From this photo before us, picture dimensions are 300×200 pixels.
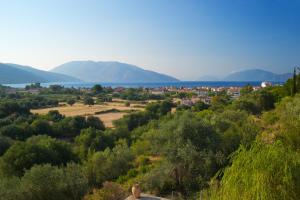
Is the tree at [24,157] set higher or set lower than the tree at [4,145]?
higher

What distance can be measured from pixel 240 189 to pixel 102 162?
1522cm

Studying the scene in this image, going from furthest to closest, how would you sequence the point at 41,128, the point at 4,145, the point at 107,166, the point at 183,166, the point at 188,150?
the point at 41,128
the point at 4,145
the point at 107,166
the point at 183,166
the point at 188,150

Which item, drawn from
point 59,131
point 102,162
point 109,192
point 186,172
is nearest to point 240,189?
point 109,192

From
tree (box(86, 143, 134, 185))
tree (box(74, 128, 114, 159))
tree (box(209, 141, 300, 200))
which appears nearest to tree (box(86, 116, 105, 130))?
tree (box(74, 128, 114, 159))

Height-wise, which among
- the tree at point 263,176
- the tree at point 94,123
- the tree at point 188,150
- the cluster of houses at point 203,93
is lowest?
the tree at point 94,123

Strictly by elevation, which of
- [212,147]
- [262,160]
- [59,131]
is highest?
[262,160]

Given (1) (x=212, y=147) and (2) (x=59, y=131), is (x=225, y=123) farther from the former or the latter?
(2) (x=59, y=131)

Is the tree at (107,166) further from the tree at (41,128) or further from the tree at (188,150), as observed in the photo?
the tree at (41,128)

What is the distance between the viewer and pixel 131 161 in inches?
827

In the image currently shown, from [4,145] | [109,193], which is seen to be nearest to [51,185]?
[109,193]

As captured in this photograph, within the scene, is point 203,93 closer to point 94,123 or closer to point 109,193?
point 94,123

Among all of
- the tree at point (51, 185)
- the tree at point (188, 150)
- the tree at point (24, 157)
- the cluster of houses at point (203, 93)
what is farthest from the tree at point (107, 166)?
the cluster of houses at point (203, 93)

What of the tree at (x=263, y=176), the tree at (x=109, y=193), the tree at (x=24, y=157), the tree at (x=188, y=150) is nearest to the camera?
the tree at (x=263, y=176)

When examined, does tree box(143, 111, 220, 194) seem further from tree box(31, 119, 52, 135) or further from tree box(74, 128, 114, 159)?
tree box(31, 119, 52, 135)
